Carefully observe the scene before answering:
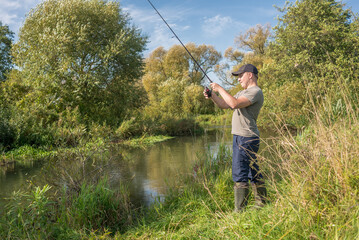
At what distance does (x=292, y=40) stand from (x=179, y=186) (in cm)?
1394

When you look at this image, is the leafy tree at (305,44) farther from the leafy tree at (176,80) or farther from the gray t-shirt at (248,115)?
Result: the gray t-shirt at (248,115)

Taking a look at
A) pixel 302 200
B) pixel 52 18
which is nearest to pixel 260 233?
pixel 302 200

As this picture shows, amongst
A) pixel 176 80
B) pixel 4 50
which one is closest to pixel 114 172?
pixel 176 80

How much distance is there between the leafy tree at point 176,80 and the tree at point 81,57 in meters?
5.82

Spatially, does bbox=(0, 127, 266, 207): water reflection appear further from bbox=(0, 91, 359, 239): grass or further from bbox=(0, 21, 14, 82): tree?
bbox=(0, 21, 14, 82): tree

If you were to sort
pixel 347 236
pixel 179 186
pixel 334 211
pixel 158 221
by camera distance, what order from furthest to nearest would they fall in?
pixel 179 186 → pixel 158 221 → pixel 334 211 → pixel 347 236

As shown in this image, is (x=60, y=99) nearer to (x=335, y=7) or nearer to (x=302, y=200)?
(x=302, y=200)

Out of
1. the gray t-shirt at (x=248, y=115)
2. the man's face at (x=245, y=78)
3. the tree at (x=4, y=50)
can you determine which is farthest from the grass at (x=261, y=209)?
the tree at (x=4, y=50)

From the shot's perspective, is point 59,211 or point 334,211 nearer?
point 334,211

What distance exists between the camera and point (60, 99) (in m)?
13.6

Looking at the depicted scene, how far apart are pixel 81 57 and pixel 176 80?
14052 mm

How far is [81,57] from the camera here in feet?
48.0

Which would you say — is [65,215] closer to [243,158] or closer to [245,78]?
[243,158]

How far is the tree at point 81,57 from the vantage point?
13547 mm
